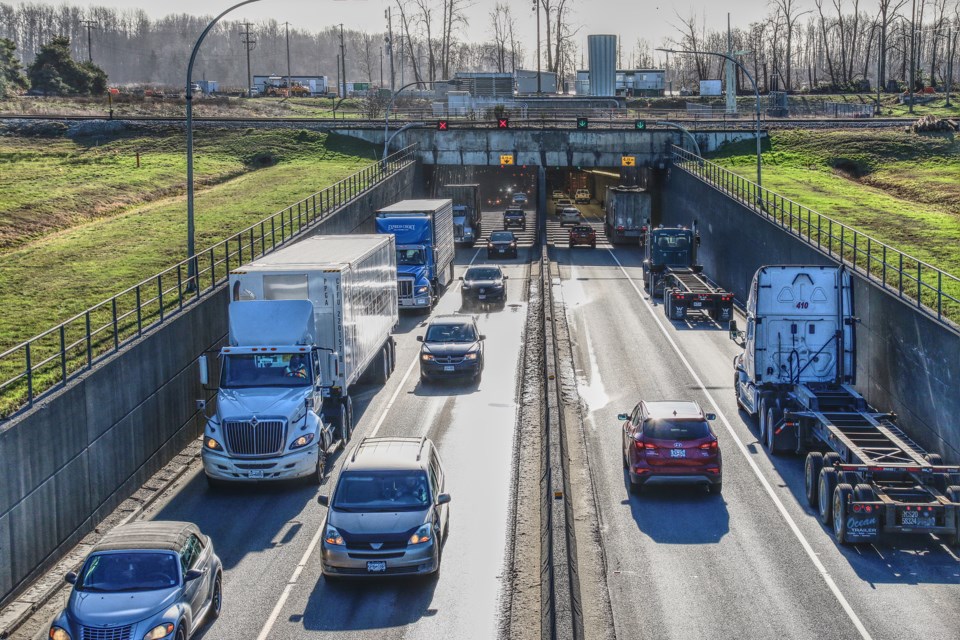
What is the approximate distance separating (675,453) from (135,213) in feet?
110

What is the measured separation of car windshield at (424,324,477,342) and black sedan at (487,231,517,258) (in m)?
27.1

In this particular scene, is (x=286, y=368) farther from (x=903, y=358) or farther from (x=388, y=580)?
(x=903, y=358)

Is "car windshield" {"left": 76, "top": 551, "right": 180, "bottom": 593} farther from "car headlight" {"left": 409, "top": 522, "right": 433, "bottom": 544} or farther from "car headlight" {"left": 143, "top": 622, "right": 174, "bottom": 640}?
"car headlight" {"left": 409, "top": 522, "right": 433, "bottom": 544}

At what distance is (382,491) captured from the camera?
1711cm

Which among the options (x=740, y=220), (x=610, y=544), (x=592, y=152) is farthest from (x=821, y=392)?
(x=592, y=152)

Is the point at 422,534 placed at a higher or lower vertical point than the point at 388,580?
higher

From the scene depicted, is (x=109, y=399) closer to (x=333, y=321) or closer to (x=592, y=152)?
(x=333, y=321)

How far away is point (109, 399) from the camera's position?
20.8 m

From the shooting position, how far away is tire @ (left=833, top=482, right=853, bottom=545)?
18000 mm

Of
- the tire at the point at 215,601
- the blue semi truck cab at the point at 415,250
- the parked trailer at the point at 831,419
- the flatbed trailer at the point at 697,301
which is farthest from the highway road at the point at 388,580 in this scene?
the flatbed trailer at the point at 697,301

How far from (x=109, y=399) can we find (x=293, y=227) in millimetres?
20919

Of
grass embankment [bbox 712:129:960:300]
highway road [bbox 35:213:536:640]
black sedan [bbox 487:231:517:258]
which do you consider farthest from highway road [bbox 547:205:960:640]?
black sedan [bbox 487:231:517:258]

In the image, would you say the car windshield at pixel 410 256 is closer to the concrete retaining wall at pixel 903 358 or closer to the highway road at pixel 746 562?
the concrete retaining wall at pixel 903 358

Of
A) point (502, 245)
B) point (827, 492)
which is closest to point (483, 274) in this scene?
point (502, 245)
